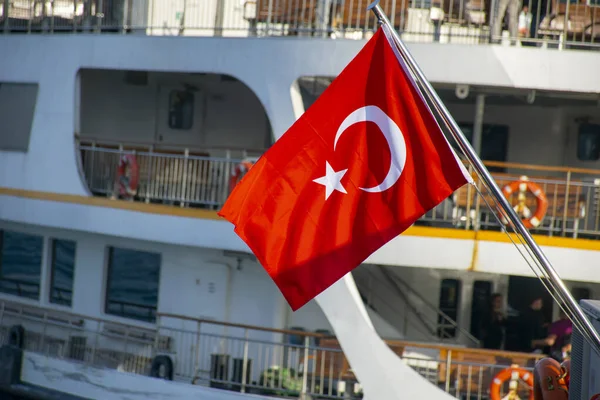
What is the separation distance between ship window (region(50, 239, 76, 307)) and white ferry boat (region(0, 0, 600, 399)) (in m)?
0.03

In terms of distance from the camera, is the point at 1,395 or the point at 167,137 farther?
the point at 167,137

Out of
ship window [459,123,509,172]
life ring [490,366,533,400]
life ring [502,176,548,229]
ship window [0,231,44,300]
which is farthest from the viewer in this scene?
ship window [0,231,44,300]

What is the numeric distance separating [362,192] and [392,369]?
16.0 feet

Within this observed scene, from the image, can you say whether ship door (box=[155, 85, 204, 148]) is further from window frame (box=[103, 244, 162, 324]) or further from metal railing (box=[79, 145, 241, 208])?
window frame (box=[103, 244, 162, 324])

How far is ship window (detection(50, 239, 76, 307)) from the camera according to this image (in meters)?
15.1

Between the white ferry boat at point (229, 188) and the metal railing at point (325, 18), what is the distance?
0.17 feet

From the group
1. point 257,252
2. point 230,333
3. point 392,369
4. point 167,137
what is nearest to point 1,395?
point 230,333

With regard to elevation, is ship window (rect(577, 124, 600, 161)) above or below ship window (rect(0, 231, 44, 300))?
above

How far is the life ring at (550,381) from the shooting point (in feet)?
25.5

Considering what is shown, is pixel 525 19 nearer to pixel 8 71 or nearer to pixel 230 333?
pixel 230 333

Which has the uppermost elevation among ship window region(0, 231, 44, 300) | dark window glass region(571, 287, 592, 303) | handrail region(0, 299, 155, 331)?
Result: dark window glass region(571, 287, 592, 303)

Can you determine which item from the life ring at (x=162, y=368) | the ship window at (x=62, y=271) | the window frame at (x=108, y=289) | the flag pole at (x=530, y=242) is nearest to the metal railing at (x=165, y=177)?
the window frame at (x=108, y=289)

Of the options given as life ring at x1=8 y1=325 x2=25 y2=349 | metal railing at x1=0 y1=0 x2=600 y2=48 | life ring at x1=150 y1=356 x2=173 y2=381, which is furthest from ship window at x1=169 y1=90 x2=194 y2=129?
life ring at x1=150 y1=356 x2=173 y2=381

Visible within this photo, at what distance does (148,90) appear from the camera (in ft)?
53.1
